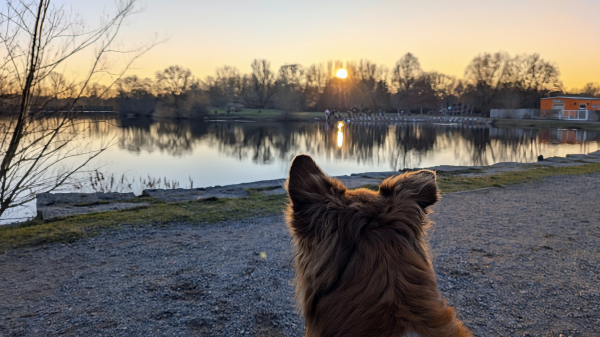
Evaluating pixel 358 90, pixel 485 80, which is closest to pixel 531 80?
pixel 485 80

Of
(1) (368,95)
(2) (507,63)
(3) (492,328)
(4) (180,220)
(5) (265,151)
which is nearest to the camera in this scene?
(3) (492,328)

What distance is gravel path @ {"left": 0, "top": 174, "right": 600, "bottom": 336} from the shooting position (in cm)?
393

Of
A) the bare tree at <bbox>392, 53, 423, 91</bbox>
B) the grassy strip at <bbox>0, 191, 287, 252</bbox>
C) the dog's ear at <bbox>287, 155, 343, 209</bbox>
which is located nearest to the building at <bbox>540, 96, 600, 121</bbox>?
the bare tree at <bbox>392, 53, 423, 91</bbox>

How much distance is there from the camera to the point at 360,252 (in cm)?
171

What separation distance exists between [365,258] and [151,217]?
6.99m

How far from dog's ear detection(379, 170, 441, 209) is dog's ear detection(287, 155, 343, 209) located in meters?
0.27

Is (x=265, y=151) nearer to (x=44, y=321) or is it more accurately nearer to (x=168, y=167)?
(x=168, y=167)

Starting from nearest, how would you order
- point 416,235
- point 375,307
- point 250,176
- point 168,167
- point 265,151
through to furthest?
1. point 375,307
2. point 416,235
3. point 250,176
4. point 168,167
5. point 265,151

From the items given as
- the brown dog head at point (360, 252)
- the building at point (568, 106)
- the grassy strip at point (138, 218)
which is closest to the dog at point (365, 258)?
the brown dog head at point (360, 252)

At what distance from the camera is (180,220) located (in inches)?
308

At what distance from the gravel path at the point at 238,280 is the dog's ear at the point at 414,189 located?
2408mm

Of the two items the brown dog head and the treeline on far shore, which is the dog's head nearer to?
the brown dog head

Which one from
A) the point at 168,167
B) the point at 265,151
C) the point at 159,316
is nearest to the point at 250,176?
the point at 168,167

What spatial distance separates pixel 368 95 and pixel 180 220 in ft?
291
